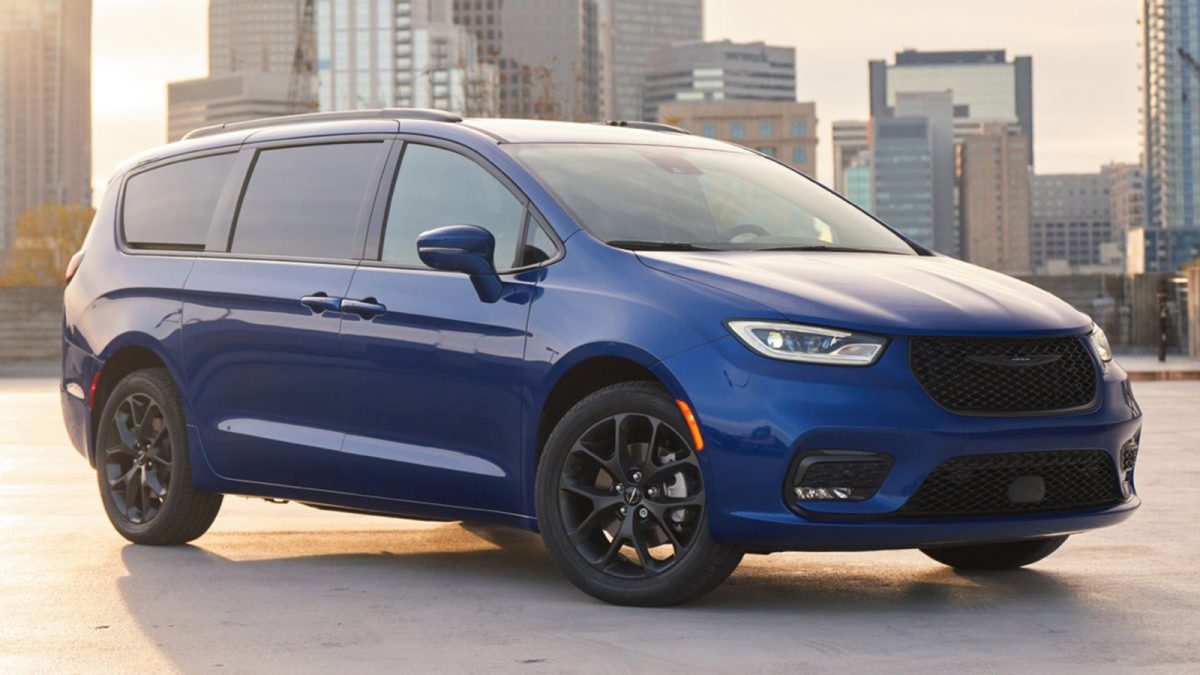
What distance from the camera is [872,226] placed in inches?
300

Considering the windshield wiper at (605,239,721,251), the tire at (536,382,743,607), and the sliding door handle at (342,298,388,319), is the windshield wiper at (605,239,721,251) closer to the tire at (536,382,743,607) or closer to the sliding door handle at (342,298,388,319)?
the tire at (536,382,743,607)

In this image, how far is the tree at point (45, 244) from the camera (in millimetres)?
132625

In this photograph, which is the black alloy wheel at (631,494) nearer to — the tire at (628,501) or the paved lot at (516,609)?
the tire at (628,501)

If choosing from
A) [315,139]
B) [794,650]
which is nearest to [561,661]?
[794,650]

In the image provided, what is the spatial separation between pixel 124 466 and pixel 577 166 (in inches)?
108

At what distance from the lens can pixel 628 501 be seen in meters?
6.32

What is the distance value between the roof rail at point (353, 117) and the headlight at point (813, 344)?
1.97m

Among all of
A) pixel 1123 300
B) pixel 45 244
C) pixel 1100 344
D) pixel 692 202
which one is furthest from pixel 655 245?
pixel 45 244

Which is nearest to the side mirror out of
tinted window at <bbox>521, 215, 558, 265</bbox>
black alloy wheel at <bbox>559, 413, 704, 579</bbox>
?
tinted window at <bbox>521, 215, 558, 265</bbox>

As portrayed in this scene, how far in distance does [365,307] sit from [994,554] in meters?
2.62

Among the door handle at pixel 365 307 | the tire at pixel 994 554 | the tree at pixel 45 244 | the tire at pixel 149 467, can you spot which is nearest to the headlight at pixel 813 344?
the tire at pixel 994 554

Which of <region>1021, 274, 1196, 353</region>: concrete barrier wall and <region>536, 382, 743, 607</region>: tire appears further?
<region>1021, 274, 1196, 353</region>: concrete barrier wall

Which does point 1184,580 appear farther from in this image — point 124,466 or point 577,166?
point 124,466

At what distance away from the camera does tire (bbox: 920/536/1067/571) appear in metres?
7.25
